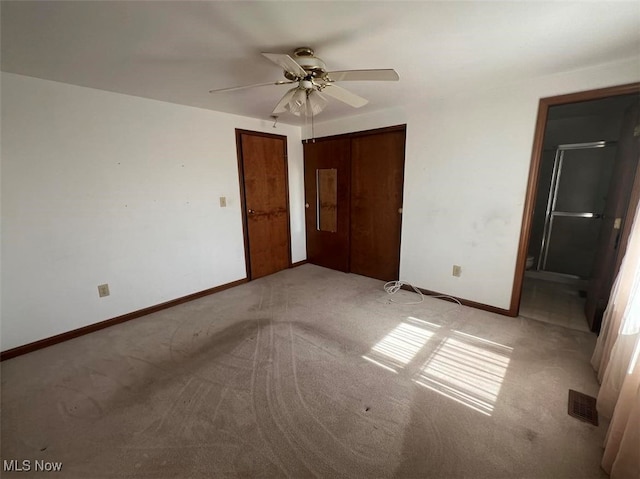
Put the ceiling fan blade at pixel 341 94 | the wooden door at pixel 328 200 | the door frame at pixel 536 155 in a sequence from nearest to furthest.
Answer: the ceiling fan blade at pixel 341 94, the door frame at pixel 536 155, the wooden door at pixel 328 200

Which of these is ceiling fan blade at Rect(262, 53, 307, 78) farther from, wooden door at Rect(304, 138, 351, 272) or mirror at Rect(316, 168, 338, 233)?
mirror at Rect(316, 168, 338, 233)

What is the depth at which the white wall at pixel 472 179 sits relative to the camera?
7.58 ft

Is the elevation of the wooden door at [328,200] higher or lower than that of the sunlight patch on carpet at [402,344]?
higher

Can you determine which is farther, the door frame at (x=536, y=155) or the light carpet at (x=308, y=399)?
the door frame at (x=536, y=155)

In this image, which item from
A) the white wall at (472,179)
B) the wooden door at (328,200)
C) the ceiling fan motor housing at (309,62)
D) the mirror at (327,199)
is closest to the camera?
the ceiling fan motor housing at (309,62)

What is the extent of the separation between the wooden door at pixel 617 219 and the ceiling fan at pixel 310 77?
6.90 ft

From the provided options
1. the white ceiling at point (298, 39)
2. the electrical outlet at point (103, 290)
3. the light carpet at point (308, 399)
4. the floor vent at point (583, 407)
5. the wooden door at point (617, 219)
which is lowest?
the light carpet at point (308, 399)

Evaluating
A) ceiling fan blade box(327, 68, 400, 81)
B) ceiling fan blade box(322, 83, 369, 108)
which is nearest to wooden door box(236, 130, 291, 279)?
ceiling fan blade box(322, 83, 369, 108)

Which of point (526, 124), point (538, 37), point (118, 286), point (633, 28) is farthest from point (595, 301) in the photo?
point (118, 286)

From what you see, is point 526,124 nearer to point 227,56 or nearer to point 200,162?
point 227,56

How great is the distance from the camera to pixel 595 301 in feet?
7.59

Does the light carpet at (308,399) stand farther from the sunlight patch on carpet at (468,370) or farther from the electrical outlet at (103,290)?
the electrical outlet at (103,290)

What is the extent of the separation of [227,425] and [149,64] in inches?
95.5

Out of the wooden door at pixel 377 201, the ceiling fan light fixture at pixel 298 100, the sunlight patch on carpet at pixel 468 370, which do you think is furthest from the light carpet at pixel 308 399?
the ceiling fan light fixture at pixel 298 100
